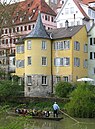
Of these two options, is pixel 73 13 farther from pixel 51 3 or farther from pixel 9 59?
pixel 51 3

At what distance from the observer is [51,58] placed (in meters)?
55.5

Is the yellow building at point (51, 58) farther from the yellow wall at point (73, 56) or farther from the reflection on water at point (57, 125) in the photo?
the reflection on water at point (57, 125)

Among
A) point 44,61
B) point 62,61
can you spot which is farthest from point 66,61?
point 44,61

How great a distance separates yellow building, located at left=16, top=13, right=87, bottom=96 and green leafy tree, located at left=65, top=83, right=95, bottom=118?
15.3m

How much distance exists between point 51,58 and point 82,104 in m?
19.9

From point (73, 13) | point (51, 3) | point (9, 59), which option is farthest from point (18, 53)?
point (51, 3)

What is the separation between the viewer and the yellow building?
53.0 m

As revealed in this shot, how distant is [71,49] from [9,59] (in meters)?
21.6

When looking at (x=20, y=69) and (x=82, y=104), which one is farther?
(x=20, y=69)

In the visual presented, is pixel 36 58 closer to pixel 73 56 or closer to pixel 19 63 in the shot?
pixel 73 56

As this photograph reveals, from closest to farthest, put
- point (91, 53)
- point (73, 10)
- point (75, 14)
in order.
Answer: point (91, 53), point (75, 14), point (73, 10)

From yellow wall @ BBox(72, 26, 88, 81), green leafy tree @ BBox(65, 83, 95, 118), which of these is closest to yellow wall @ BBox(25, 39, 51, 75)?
yellow wall @ BBox(72, 26, 88, 81)

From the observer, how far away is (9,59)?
7162 centimetres

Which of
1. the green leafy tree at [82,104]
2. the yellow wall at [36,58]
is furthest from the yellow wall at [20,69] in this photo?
the green leafy tree at [82,104]
